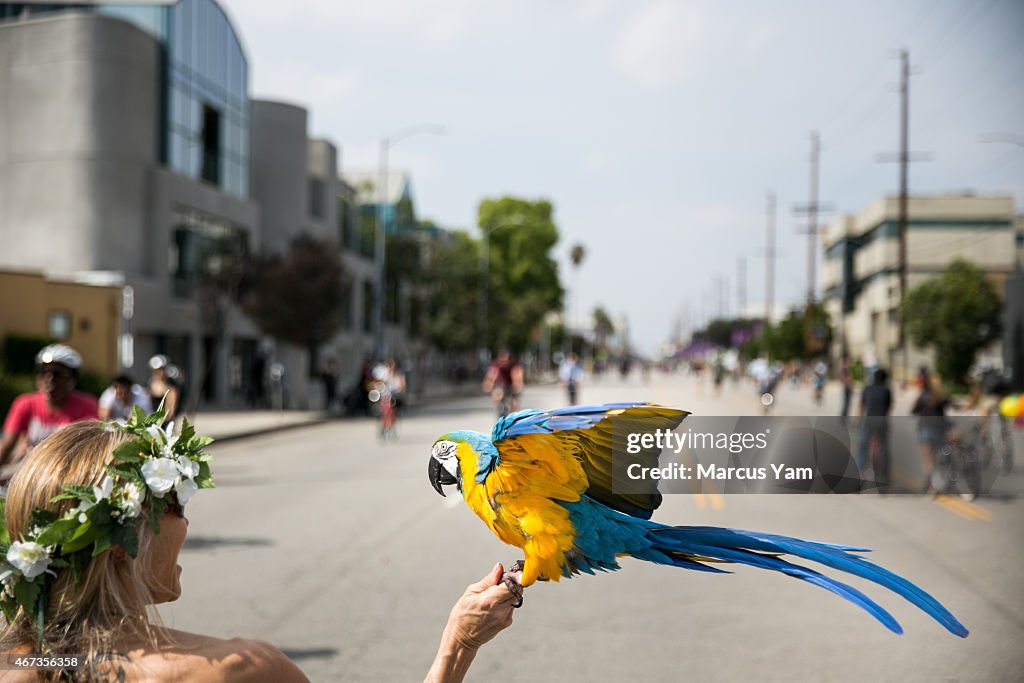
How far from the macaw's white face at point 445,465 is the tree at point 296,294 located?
29.6 metres

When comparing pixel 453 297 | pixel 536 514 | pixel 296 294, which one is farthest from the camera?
pixel 453 297

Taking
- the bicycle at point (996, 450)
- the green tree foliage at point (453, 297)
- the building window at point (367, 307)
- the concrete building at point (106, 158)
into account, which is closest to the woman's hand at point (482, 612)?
the bicycle at point (996, 450)

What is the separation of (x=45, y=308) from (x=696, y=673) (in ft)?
82.6

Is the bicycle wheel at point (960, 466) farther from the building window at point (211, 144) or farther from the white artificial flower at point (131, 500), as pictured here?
the building window at point (211, 144)

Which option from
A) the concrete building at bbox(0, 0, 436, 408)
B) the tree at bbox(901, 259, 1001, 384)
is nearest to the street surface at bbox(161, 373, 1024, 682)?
the concrete building at bbox(0, 0, 436, 408)

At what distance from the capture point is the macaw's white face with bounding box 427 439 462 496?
1929 millimetres

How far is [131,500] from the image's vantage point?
1.92 metres

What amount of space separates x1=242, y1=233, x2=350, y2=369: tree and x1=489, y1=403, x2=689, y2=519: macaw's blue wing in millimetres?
29753

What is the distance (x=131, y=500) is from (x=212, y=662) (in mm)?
361

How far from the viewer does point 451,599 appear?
7.25 m

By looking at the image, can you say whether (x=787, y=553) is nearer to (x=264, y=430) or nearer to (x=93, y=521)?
(x=93, y=521)

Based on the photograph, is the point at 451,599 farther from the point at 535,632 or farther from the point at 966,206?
the point at 966,206

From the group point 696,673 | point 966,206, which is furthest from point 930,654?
point 966,206

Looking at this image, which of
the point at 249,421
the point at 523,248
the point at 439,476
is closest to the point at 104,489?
the point at 439,476
